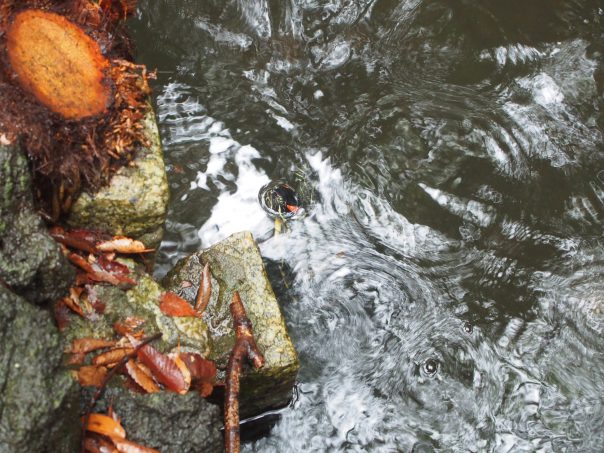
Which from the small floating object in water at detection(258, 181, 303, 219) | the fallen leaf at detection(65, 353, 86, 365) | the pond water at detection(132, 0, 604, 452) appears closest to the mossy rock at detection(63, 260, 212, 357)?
the fallen leaf at detection(65, 353, 86, 365)

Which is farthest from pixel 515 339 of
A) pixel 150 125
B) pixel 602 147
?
pixel 150 125

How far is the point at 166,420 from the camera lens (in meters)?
2.67

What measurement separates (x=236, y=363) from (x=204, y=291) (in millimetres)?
481

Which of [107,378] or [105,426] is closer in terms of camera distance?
[105,426]

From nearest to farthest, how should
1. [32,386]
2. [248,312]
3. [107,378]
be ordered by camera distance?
[32,386]
[107,378]
[248,312]

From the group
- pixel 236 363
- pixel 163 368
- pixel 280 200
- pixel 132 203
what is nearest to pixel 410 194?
pixel 280 200

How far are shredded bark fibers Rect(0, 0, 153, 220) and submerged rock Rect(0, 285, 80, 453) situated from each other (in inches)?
29.0

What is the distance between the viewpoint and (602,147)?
4.68 meters

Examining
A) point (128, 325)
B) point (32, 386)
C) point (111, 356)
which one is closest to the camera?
point (32, 386)

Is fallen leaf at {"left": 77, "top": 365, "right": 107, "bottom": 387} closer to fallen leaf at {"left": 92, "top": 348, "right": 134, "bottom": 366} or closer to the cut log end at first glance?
fallen leaf at {"left": 92, "top": 348, "right": 134, "bottom": 366}

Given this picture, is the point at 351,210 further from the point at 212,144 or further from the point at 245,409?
the point at 245,409

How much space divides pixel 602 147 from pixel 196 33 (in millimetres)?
3195

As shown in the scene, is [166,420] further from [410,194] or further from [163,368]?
[410,194]

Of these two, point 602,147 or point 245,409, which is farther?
point 602,147
